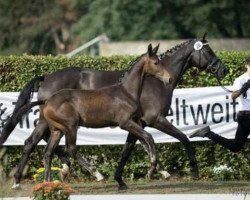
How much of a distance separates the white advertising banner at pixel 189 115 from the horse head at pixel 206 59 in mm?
1502

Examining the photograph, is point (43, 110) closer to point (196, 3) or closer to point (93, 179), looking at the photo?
point (93, 179)

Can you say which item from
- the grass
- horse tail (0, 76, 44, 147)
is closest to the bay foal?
the grass

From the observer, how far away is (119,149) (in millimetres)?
18344

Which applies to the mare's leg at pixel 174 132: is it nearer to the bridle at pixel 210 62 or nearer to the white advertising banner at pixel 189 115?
the bridle at pixel 210 62

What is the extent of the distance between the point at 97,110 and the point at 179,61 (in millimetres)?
2252

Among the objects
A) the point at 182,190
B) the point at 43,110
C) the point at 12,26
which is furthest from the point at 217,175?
the point at 12,26

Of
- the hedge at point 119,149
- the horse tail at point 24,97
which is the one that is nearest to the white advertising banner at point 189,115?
the hedge at point 119,149

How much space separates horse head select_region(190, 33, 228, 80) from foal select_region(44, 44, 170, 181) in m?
1.57

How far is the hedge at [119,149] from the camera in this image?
18094 millimetres

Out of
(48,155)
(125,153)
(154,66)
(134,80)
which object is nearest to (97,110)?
(134,80)

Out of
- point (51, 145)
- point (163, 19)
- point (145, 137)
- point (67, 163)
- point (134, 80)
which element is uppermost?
point (134, 80)

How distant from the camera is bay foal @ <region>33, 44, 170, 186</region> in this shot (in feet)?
48.0

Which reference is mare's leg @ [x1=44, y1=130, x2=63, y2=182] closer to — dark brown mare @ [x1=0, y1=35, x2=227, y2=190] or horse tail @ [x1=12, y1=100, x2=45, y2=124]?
horse tail @ [x1=12, y1=100, x2=45, y2=124]

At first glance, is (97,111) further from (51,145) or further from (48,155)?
(48,155)
